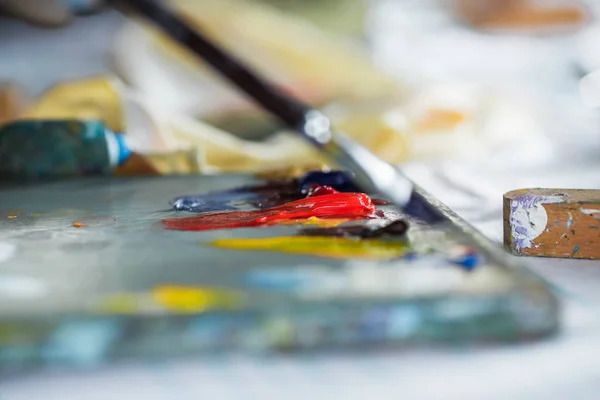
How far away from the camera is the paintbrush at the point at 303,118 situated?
2.58 ft

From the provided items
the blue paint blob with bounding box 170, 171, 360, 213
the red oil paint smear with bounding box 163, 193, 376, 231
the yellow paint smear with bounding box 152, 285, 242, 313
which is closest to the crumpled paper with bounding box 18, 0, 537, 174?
the blue paint blob with bounding box 170, 171, 360, 213

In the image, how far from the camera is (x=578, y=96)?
5.50 feet

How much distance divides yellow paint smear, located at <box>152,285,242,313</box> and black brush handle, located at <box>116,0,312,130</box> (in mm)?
789

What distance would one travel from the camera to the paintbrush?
2.58 ft

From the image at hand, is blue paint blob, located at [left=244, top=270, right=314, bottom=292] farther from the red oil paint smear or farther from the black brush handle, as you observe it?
the black brush handle

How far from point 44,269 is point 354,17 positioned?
142cm

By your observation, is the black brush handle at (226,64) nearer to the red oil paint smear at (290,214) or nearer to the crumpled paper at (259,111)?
the crumpled paper at (259,111)

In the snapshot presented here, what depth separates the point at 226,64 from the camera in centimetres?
143

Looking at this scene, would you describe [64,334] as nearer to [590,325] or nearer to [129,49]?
[590,325]

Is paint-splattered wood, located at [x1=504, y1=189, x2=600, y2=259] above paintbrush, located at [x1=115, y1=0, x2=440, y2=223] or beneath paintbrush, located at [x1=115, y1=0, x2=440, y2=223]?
beneath

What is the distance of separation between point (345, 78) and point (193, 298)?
4.36 ft

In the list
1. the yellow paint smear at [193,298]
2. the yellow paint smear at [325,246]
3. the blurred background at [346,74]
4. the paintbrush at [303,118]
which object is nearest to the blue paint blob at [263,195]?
the paintbrush at [303,118]

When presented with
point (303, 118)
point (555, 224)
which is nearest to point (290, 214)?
point (555, 224)

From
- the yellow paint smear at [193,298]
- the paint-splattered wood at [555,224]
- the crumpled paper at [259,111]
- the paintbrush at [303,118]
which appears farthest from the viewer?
the crumpled paper at [259,111]
